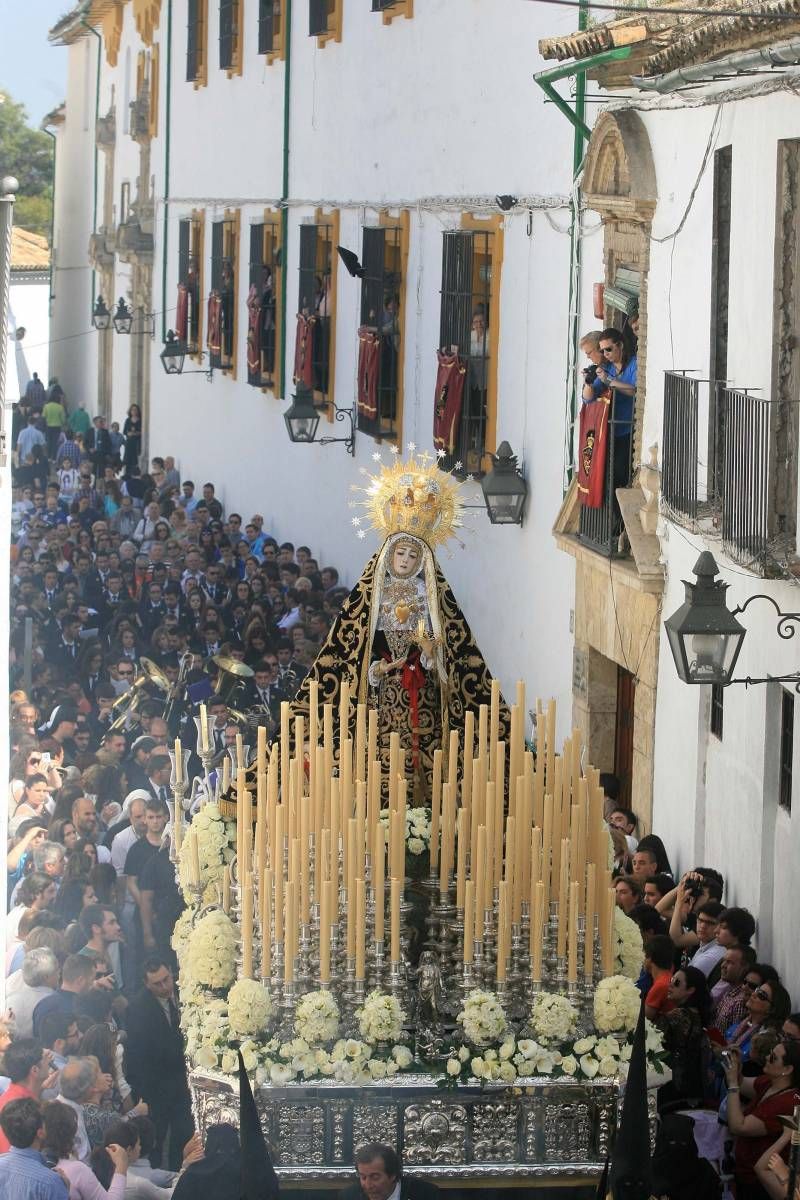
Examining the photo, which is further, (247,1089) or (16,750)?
(16,750)

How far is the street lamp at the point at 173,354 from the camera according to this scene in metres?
25.4

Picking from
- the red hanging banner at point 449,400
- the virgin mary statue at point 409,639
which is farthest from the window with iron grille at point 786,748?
the red hanging banner at point 449,400

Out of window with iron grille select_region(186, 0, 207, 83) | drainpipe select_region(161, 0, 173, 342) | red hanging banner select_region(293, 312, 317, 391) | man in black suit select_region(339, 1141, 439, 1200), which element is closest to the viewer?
man in black suit select_region(339, 1141, 439, 1200)

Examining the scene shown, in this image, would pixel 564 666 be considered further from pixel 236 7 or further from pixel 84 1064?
pixel 236 7

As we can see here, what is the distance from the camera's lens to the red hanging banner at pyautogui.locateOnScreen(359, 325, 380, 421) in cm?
1728

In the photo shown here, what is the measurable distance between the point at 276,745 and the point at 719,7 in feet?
10.8

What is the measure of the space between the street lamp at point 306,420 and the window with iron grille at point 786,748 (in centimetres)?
931

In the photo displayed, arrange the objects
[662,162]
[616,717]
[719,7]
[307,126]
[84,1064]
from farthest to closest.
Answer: [307,126], [616,717], [662,162], [719,7], [84,1064]

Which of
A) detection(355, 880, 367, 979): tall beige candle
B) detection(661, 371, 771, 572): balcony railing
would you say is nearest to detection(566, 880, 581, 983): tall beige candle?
detection(355, 880, 367, 979): tall beige candle

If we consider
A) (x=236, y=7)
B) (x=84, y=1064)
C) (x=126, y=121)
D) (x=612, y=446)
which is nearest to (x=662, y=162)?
(x=612, y=446)

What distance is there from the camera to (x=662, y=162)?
11.2 meters

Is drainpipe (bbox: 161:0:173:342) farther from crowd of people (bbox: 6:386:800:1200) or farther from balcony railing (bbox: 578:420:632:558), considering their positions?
balcony railing (bbox: 578:420:632:558)

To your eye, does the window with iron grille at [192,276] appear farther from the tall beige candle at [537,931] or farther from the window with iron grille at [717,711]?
the tall beige candle at [537,931]

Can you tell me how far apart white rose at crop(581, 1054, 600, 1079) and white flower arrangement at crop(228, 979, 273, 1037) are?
96 centimetres
